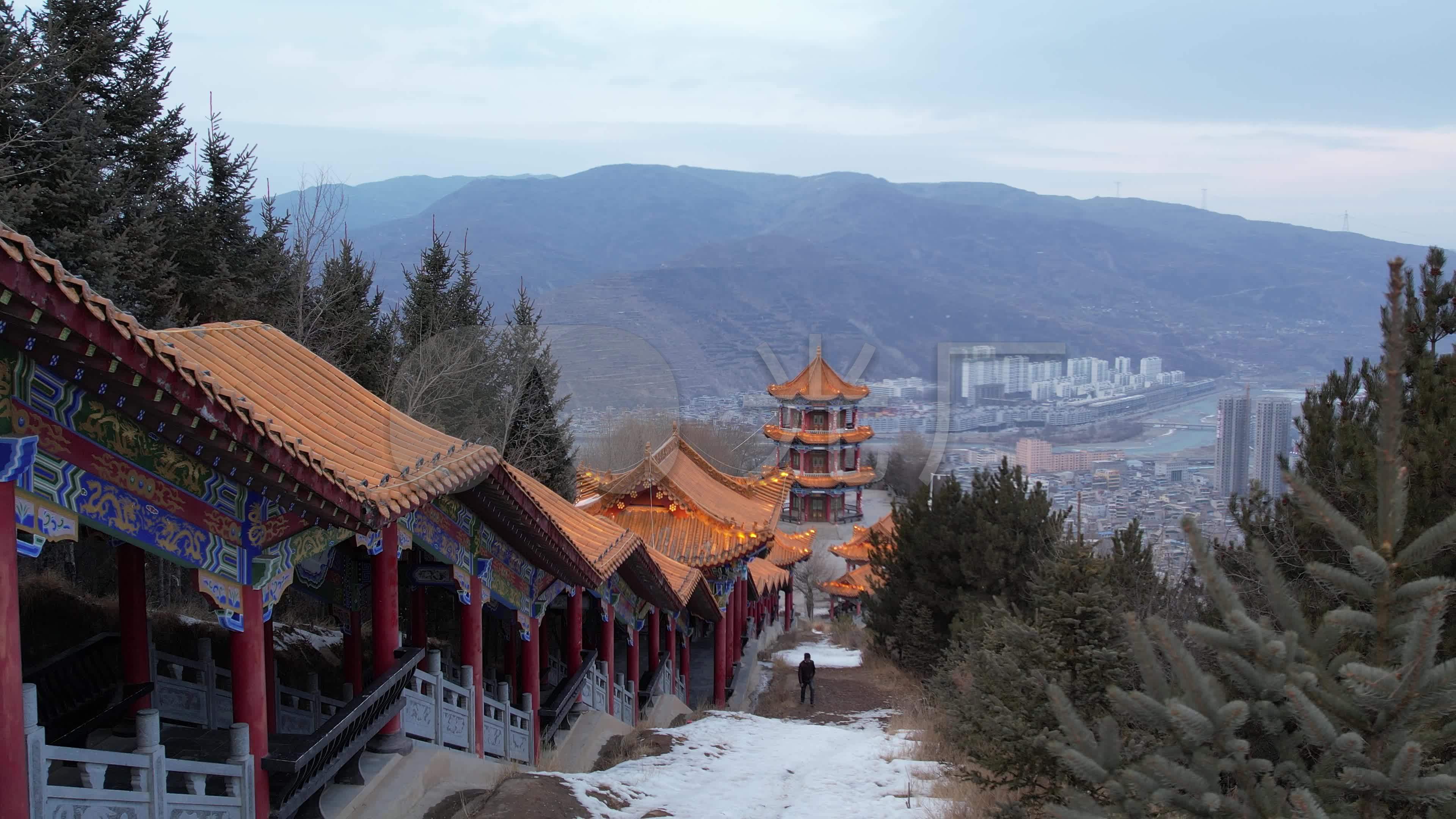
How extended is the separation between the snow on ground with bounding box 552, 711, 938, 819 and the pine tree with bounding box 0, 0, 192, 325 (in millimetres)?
9746

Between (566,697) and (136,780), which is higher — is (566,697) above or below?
below

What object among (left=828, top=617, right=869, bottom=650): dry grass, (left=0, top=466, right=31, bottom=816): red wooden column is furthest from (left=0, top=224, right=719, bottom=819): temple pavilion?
(left=828, top=617, right=869, bottom=650): dry grass

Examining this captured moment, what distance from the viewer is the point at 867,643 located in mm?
23016

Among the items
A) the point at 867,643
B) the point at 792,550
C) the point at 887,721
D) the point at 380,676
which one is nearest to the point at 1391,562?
the point at 380,676

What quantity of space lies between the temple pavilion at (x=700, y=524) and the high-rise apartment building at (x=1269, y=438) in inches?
340

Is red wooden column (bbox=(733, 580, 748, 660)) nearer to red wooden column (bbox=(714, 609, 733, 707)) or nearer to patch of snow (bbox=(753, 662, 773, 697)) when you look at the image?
patch of snow (bbox=(753, 662, 773, 697))

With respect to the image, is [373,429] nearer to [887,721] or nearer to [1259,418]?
[887,721]

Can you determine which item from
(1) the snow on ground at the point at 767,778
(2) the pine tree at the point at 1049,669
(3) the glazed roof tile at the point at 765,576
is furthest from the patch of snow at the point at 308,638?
(3) the glazed roof tile at the point at 765,576

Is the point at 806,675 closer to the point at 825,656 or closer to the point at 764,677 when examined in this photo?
the point at 764,677

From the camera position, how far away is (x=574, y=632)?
465 inches

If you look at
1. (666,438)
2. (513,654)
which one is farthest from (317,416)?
(666,438)

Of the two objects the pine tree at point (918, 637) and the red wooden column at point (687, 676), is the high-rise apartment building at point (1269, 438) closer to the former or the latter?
the pine tree at point (918, 637)

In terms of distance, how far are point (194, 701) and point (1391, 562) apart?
7.91 meters

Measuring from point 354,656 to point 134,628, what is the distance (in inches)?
117
